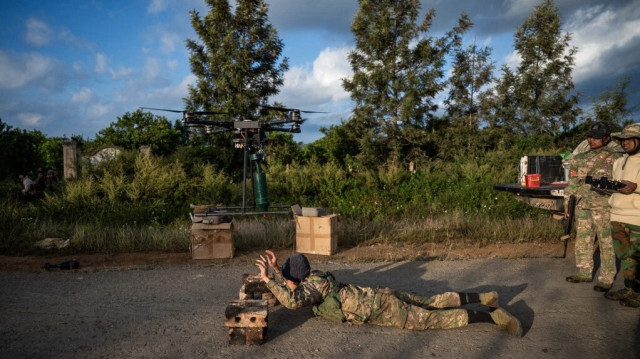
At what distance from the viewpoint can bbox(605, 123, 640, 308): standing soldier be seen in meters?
5.21

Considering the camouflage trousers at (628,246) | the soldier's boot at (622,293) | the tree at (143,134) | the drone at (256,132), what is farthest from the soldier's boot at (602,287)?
the tree at (143,134)

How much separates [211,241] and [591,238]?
5.63 meters

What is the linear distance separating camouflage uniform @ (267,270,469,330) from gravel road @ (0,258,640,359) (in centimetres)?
10

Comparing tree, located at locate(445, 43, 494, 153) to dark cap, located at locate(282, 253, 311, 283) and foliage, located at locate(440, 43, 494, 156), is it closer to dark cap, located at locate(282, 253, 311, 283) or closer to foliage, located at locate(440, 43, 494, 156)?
foliage, located at locate(440, 43, 494, 156)

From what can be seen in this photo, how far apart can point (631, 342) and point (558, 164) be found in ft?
23.4

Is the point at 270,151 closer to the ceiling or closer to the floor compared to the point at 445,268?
closer to the ceiling

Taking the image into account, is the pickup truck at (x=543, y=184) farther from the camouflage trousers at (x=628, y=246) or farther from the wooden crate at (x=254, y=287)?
the wooden crate at (x=254, y=287)

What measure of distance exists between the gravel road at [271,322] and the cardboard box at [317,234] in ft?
4.09

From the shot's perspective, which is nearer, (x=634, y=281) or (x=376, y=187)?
(x=634, y=281)

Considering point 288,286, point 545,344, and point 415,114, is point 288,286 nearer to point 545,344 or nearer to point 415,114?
point 545,344

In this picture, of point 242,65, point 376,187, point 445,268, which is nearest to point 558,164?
point 445,268

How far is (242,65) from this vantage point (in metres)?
20.0

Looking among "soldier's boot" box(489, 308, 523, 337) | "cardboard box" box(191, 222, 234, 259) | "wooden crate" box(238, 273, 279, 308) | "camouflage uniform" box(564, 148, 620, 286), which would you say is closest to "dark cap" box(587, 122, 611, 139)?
"camouflage uniform" box(564, 148, 620, 286)

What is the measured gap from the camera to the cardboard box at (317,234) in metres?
8.20
